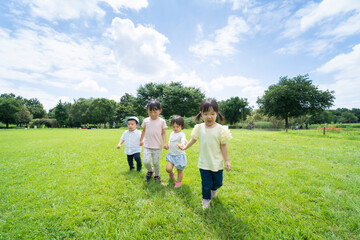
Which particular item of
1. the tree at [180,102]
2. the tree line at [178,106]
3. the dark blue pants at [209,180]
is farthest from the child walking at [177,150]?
the tree at [180,102]

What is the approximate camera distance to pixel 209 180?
9.27 ft

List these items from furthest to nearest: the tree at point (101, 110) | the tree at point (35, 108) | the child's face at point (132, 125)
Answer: the tree at point (35, 108) < the tree at point (101, 110) < the child's face at point (132, 125)

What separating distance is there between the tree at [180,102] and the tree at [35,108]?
64.3 meters

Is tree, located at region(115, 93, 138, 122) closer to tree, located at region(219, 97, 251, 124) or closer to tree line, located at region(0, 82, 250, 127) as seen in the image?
tree line, located at region(0, 82, 250, 127)

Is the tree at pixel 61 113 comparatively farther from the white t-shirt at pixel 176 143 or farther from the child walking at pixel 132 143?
the white t-shirt at pixel 176 143

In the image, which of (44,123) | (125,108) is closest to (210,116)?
(125,108)

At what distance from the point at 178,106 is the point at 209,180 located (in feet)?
119

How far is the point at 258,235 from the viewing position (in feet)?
7.03

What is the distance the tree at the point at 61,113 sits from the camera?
54781 millimetres

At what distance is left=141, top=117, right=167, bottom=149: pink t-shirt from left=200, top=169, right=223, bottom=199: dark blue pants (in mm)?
1439

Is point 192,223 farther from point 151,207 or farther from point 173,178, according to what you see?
point 173,178

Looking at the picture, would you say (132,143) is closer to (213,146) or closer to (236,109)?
(213,146)

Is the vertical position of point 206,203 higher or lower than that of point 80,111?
lower

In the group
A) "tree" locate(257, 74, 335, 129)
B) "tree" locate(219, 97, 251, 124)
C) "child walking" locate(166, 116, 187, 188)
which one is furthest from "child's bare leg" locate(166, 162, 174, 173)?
"tree" locate(219, 97, 251, 124)
